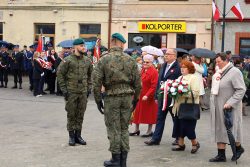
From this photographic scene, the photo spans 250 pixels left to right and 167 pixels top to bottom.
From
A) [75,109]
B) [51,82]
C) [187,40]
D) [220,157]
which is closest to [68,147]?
[75,109]

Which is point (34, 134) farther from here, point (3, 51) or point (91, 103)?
point (3, 51)

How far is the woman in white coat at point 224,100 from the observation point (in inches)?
332

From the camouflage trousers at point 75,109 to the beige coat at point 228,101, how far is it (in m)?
2.54

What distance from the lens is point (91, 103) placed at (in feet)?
57.7

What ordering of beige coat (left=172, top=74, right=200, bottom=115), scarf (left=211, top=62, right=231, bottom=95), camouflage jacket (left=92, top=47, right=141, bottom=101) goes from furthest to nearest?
beige coat (left=172, top=74, right=200, bottom=115) < scarf (left=211, top=62, right=231, bottom=95) < camouflage jacket (left=92, top=47, right=141, bottom=101)

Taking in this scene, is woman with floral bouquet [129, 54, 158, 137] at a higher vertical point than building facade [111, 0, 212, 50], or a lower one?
lower

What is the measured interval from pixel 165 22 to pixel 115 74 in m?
Result: 20.6

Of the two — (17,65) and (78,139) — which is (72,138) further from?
(17,65)

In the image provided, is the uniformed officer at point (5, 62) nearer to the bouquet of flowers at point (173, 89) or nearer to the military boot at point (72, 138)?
the military boot at point (72, 138)

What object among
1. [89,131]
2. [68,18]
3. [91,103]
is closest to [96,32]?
[68,18]

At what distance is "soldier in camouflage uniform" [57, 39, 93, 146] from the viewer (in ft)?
31.9

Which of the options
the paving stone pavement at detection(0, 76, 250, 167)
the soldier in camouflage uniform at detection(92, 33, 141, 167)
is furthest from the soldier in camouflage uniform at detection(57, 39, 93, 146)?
the soldier in camouflage uniform at detection(92, 33, 141, 167)

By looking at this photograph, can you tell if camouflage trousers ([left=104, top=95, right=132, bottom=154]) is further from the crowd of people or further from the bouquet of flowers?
the bouquet of flowers

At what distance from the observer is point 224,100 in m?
8.52
